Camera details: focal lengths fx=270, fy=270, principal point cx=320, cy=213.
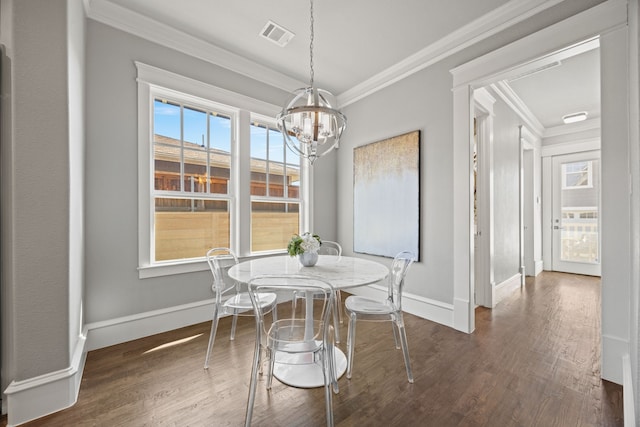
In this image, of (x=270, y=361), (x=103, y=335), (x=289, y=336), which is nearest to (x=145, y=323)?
(x=103, y=335)

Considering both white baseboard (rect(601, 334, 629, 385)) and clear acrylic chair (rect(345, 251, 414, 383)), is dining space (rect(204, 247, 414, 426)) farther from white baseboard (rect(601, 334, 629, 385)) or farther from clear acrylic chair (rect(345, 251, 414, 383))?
white baseboard (rect(601, 334, 629, 385))

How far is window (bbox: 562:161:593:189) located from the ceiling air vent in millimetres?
6068

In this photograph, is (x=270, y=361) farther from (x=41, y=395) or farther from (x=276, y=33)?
(x=276, y=33)

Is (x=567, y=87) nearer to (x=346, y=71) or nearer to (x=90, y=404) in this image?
(x=346, y=71)

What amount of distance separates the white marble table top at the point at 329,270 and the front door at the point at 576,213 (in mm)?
5605

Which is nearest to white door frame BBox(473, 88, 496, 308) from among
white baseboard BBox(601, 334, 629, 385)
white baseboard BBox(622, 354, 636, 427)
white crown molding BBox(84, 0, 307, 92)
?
white baseboard BBox(601, 334, 629, 385)

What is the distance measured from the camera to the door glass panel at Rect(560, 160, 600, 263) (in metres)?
5.23

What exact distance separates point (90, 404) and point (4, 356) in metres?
0.58

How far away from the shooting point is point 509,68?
97.5 inches

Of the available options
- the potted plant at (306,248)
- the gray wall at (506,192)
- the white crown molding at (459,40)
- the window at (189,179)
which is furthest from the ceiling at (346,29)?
the potted plant at (306,248)

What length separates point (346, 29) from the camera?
8.90ft

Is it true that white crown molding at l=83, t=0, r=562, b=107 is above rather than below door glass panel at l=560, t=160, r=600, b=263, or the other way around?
above

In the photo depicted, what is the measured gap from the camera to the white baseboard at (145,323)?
239 centimetres

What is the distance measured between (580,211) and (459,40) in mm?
4893
